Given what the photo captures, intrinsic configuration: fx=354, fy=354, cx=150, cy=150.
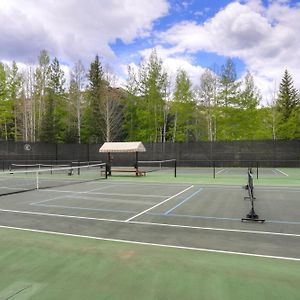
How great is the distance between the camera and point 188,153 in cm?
3331

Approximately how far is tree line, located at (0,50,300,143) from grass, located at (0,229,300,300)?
112ft

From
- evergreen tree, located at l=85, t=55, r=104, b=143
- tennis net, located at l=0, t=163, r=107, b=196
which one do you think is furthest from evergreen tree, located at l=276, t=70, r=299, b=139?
tennis net, located at l=0, t=163, r=107, b=196

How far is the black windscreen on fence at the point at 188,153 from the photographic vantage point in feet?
101

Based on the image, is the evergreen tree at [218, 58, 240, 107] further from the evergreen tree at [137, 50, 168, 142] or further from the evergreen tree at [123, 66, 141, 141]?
the evergreen tree at [123, 66, 141, 141]

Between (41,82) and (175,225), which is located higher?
(41,82)

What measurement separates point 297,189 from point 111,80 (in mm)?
33505

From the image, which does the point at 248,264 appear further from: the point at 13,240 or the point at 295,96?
the point at 295,96

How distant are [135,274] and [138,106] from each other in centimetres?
3918

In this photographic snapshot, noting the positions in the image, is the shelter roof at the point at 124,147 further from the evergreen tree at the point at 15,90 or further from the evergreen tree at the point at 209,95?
the evergreen tree at the point at 15,90

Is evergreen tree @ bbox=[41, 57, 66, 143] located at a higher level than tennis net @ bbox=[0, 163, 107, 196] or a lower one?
higher

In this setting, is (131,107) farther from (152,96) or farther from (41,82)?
(41,82)

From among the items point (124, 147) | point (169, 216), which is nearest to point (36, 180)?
point (124, 147)

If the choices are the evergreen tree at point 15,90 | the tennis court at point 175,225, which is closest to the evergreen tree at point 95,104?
the evergreen tree at point 15,90

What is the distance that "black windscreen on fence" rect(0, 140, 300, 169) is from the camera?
101ft
